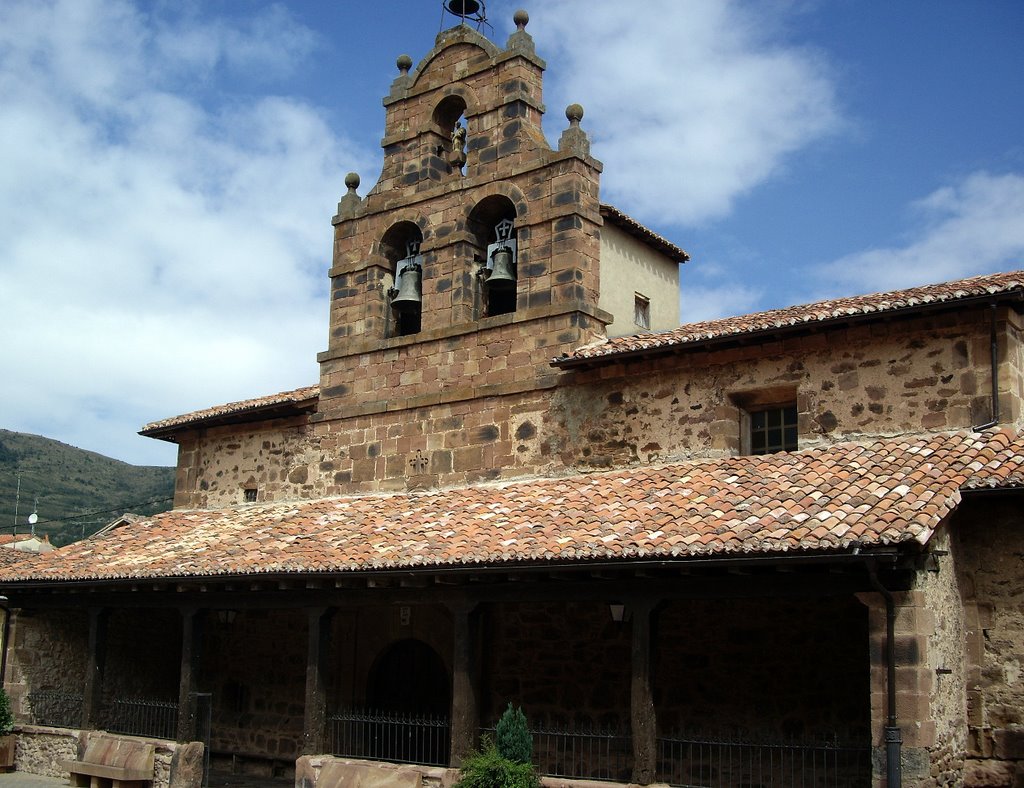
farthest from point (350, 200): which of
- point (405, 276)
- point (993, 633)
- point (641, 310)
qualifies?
point (993, 633)

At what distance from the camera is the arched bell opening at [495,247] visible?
15.8 m

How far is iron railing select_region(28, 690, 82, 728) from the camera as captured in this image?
16953 millimetres

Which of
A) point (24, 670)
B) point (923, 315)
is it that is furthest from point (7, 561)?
point (923, 315)

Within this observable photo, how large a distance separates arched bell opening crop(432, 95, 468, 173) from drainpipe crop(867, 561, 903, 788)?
928cm

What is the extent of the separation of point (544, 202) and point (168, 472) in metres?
51.0

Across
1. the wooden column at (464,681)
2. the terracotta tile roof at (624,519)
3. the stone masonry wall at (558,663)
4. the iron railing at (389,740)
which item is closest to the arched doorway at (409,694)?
the iron railing at (389,740)

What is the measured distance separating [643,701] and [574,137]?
7549 mm

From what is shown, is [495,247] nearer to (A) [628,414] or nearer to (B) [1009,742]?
(A) [628,414]

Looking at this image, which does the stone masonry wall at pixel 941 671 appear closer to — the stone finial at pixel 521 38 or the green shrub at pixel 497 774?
the green shrub at pixel 497 774

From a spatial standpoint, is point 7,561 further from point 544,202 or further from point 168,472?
point 168,472

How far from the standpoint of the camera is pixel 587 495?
12977mm

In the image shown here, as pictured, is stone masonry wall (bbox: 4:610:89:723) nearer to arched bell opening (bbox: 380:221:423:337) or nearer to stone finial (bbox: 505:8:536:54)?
arched bell opening (bbox: 380:221:423:337)

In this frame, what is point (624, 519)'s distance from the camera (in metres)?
11.7

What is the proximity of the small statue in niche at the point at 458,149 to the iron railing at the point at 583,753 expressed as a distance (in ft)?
25.6
